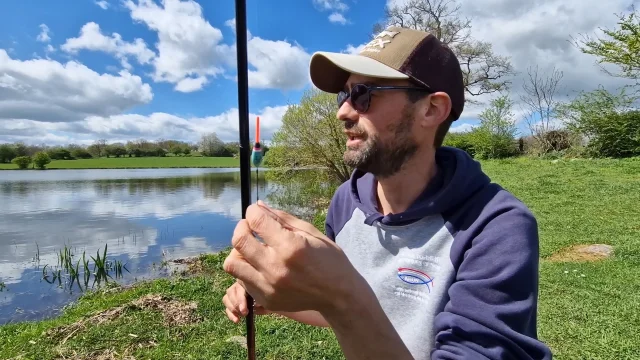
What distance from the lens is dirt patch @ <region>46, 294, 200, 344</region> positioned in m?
5.97

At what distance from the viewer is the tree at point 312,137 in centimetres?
2344

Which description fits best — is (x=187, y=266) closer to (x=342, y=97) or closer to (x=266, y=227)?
(x=342, y=97)

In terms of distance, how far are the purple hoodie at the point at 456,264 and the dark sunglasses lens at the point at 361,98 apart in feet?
1.28

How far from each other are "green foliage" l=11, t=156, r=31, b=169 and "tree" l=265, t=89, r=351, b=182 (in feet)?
182

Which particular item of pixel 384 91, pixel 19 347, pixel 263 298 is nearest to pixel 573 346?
pixel 384 91

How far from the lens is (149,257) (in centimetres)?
1306

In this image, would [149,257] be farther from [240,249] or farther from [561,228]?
[240,249]

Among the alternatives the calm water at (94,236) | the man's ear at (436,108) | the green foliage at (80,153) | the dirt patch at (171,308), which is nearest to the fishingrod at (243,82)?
the calm water at (94,236)

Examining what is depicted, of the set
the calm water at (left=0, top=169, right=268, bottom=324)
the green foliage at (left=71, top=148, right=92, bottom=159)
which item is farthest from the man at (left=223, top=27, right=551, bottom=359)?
the green foliage at (left=71, top=148, right=92, bottom=159)

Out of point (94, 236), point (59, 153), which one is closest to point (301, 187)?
point (94, 236)

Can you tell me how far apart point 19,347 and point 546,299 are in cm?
730

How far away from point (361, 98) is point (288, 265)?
956mm

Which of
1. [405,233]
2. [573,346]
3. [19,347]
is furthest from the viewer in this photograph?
[19,347]

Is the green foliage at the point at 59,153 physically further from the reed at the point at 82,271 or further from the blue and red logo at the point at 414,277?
the blue and red logo at the point at 414,277
